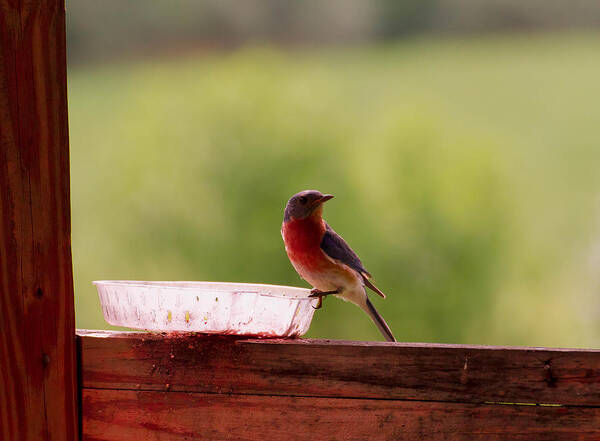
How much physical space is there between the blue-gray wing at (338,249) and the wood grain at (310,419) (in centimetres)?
153

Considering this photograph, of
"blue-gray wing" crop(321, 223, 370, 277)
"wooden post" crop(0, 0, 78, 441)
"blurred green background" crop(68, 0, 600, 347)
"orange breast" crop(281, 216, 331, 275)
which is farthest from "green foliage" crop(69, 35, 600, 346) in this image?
"wooden post" crop(0, 0, 78, 441)

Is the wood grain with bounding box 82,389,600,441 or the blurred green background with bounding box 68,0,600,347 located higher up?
the wood grain with bounding box 82,389,600,441

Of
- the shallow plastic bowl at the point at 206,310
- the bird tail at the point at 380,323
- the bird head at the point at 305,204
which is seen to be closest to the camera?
the shallow plastic bowl at the point at 206,310

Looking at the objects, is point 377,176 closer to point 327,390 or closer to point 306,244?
point 306,244

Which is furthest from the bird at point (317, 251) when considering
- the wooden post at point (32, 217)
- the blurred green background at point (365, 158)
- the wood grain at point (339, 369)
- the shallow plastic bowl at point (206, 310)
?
the blurred green background at point (365, 158)

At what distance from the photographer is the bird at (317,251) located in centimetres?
315

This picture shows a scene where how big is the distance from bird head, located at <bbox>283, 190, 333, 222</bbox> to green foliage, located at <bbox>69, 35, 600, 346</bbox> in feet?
49.1

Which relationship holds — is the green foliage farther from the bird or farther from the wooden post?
the wooden post

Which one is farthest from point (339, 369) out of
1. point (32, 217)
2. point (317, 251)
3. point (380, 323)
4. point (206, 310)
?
point (317, 251)

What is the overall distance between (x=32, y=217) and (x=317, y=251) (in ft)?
5.36

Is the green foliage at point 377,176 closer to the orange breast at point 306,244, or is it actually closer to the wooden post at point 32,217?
the orange breast at point 306,244

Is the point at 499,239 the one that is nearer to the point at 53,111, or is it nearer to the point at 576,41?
the point at 576,41

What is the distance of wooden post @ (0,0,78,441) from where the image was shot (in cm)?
165

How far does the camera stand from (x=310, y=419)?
5.36 ft
